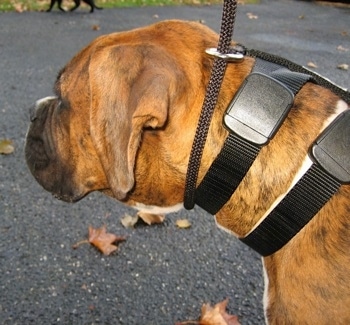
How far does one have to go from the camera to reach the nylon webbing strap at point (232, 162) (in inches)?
71.9

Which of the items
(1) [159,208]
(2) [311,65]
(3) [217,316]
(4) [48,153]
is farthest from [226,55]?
(2) [311,65]

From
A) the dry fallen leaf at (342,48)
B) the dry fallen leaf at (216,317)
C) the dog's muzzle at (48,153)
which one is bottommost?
the dry fallen leaf at (342,48)

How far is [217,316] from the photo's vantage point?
295 cm

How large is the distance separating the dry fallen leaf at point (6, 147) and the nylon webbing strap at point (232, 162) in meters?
2.97

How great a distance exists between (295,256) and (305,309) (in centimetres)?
21

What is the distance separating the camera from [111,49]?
76.9 inches

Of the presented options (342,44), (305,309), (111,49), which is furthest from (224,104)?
(342,44)

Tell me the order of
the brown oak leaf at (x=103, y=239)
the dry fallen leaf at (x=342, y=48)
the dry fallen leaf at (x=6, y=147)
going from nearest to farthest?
the brown oak leaf at (x=103, y=239)
the dry fallen leaf at (x=6, y=147)
the dry fallen leaf at (x=342, y=48)

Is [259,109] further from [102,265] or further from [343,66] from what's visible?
[343,66]

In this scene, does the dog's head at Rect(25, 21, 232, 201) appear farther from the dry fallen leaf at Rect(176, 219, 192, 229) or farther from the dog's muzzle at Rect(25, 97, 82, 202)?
the dry fallen leaf at Rect(176, 219, 192, 229)

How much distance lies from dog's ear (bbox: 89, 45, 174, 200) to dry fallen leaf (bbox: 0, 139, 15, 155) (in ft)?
9.08

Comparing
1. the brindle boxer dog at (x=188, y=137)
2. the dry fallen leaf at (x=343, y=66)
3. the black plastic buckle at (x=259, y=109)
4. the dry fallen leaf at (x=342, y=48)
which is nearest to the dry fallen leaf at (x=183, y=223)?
the brindle boxer dog at (x=188, y=137)

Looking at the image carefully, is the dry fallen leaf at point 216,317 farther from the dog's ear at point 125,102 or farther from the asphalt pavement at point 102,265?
the dog's ear at point 125,102

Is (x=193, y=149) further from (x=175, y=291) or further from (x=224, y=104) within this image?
(x=175, y=291)
